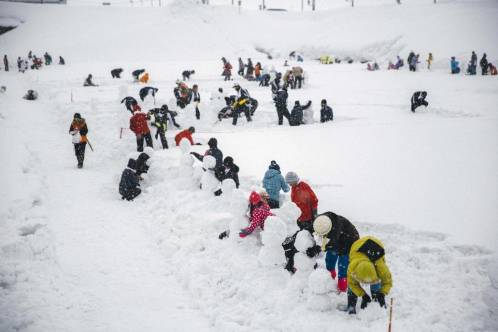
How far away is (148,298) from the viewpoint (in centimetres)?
588

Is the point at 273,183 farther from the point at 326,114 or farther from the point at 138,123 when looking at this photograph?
the point at 326,114

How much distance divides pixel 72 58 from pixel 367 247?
43892 mm

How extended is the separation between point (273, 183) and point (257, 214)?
107cm

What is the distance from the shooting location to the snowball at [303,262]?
550 centimetres

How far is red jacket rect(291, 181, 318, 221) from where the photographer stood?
261 inches

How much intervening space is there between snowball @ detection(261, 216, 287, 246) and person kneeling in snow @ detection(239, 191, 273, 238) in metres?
0.66

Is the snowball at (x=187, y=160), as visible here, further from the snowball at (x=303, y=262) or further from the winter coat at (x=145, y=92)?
the winter coat at (x=145, y=92)

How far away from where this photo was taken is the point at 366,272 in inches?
174

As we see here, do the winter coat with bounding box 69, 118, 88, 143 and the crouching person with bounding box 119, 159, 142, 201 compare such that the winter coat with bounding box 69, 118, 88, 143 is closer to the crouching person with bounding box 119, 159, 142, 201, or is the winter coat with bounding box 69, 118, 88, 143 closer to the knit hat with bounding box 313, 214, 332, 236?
the crouching person with bounding box 119, 159, 142, 201

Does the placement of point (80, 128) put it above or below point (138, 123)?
below

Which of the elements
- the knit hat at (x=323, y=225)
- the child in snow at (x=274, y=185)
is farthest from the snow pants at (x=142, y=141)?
the knit hat at (x=323, y=225)

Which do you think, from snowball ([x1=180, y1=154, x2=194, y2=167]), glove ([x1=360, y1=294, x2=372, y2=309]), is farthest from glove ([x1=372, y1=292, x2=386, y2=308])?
snowball ([x1=180, y1=154, x2=194, y2=167])

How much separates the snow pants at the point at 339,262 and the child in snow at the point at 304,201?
3.56 ft

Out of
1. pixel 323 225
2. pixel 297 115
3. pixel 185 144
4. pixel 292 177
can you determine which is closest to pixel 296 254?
pixel 323 225
